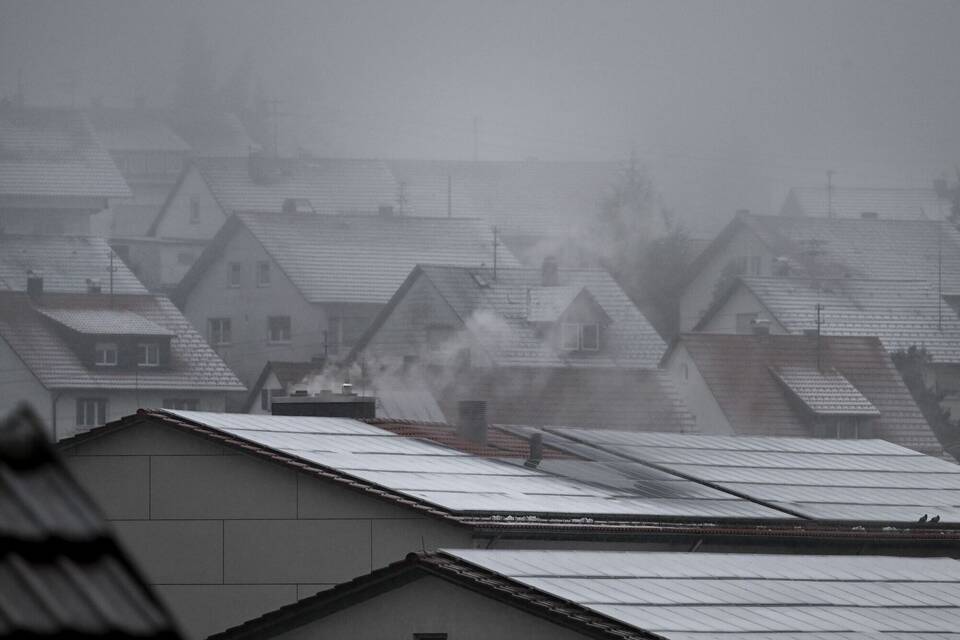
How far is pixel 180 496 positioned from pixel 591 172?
414 feet

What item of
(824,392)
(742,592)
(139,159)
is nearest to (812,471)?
(742,592)

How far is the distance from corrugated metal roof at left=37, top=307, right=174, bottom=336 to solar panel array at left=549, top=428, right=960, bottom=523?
49799mm

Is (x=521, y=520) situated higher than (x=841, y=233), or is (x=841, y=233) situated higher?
(x=841, y=233)

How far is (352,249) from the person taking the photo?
9906 cm

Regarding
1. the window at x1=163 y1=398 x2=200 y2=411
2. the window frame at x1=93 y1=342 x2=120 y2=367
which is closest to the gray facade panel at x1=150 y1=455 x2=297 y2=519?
the window at x1=163 y1=398 x2=200 y2=411

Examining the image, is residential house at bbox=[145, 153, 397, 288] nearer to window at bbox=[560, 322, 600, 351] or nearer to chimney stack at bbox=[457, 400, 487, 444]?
window at bbox=[560, 322, 600, 351]

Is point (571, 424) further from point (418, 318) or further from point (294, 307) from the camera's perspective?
point (294, 307)

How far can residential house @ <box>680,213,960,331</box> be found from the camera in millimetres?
101250

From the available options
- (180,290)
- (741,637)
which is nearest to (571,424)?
(180,290)

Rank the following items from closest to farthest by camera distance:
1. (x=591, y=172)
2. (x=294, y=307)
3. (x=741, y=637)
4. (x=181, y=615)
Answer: (x=741, y=637), (x=181, y=615), (x=294, y=307), (x=591, y=172)

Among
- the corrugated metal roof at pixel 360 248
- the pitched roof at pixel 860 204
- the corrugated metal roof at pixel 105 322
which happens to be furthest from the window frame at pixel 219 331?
the pitched roof at pixel 860 204

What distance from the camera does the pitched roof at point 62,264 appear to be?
9338cm

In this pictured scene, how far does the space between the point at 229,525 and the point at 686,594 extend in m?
5.32

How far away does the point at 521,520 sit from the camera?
2170 cm
